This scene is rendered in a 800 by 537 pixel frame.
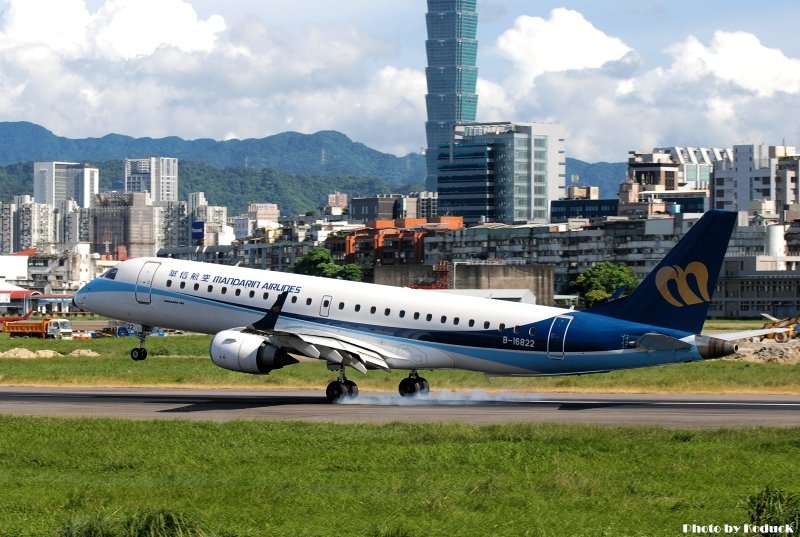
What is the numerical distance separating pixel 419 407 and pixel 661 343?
9.64 meters

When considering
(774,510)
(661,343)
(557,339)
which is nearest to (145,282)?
(557,339)

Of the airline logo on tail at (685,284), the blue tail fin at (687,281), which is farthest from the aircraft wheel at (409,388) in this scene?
the airline logo on tail at (685,284)

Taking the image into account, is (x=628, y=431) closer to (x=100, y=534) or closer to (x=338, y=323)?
(x=338, y=323)

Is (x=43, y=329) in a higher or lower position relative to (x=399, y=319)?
lower

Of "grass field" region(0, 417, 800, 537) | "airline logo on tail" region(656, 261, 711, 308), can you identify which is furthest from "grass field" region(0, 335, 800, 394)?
"grass field" region(0, 417, 800, 537)

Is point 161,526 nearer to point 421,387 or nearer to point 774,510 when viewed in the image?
point 774,510

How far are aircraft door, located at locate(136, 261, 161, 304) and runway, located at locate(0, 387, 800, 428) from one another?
4216 mm

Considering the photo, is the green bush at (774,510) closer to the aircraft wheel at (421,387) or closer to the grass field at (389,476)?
the grass field at (389,476)

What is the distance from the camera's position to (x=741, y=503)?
3012cm

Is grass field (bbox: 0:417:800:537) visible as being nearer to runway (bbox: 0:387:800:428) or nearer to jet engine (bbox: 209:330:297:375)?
runway (bbox: 0:387:800:428)

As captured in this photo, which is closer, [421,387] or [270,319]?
[270,319]

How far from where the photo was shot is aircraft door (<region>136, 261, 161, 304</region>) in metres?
61.2

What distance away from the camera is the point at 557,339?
53719mm

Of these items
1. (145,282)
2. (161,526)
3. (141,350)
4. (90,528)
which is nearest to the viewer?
(90,528)
